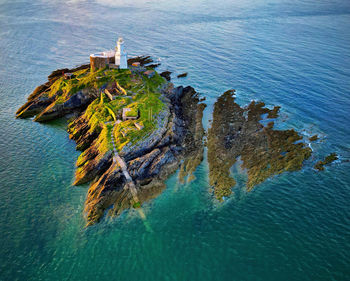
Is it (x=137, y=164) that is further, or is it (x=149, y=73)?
(x=149, y=73)

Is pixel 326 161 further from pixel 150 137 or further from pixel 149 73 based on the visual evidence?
pixel 149 73

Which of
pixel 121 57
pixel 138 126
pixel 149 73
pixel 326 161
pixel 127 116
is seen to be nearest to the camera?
pixel 326 161

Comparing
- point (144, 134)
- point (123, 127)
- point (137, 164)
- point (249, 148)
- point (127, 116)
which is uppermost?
point (127, 116)

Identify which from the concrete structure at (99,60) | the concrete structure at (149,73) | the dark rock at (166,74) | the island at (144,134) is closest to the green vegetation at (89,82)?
the island at (144,134)

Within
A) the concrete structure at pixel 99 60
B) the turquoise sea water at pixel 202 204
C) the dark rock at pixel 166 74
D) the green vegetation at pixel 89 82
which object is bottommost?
the turquoise sea water at pixel 202 204

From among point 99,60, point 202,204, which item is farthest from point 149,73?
point 202,204

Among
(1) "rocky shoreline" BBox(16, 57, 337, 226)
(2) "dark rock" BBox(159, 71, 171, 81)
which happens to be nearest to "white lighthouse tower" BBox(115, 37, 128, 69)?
(1) "rocky shoreline" BBox(16, 57, 337, 226)

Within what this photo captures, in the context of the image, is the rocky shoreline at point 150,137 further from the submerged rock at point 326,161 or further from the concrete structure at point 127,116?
the concrete structure at point 127,116
